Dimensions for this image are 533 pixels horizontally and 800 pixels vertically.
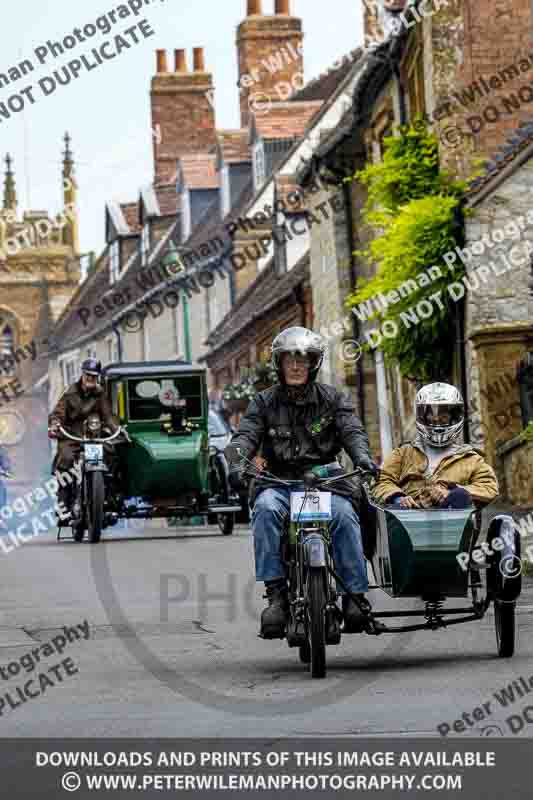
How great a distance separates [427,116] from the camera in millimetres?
28047

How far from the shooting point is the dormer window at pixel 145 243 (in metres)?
64.0

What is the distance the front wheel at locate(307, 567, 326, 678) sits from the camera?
870 centimetres

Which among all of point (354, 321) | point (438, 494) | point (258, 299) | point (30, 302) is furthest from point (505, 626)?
point (30, 302)

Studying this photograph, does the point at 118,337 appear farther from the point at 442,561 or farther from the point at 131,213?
the point at 442,561

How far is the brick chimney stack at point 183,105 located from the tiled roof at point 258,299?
1154cm

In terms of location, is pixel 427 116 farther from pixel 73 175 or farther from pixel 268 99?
pixel 73 175

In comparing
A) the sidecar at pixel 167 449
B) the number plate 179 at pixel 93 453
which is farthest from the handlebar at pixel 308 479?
the sidecar at pixel 167 449

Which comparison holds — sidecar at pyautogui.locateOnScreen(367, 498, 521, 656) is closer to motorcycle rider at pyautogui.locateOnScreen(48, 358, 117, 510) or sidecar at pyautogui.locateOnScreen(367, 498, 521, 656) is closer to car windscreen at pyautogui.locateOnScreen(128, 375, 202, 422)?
motorcycle rider at pyautogui.locateOnScreen(48, 358, 117, 510)

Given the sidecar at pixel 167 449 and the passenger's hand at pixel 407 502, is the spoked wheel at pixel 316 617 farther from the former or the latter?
the sidecar at pixel 167 449

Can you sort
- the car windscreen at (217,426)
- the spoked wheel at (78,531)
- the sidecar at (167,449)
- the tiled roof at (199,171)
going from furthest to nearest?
1. the tiled roof at (199,171)
2. the car windscreen at (217,426)
3. the spoked wheel at (78,531)
4. the sidecar at (167,449)

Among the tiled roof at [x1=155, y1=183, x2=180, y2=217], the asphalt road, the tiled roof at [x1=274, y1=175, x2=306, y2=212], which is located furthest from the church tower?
the asphalt road
